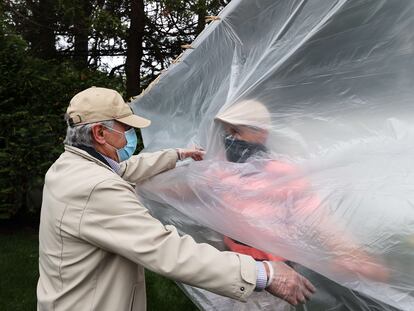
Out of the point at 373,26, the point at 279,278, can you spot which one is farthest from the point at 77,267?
the point at 373,26

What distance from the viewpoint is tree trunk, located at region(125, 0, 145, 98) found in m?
7.53

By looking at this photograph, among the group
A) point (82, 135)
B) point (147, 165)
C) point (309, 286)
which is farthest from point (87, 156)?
point (309, 286)

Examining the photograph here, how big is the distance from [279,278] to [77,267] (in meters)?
0.72

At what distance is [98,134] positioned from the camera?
1806mm

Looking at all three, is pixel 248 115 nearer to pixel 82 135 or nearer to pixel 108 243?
pixel 82 135

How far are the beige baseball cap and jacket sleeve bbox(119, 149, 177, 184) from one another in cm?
66

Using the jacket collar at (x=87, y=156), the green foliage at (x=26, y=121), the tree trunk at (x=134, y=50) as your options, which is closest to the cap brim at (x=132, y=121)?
the jacket collar at (x=87, y=156)

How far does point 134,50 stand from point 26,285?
441 centimetres

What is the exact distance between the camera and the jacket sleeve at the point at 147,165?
2.49m

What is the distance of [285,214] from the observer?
1611mm

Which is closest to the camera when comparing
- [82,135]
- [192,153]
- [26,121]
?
[82,135]

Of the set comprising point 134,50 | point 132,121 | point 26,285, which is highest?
point 134,50

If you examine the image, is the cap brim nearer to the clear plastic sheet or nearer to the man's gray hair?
the man's gray hair

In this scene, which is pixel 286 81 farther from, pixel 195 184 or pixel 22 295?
pixel 22 295
